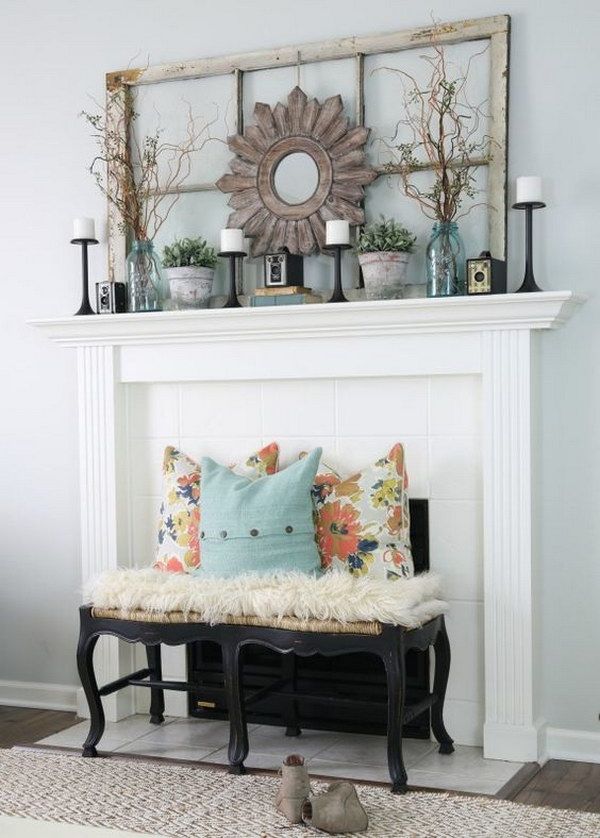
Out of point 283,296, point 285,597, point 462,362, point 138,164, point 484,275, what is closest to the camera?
point 285,597

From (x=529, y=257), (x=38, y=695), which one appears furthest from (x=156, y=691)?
(x=529, y=257)

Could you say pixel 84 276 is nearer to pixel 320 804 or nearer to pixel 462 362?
pixel 462 362

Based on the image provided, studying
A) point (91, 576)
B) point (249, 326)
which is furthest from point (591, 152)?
point (91, 576)

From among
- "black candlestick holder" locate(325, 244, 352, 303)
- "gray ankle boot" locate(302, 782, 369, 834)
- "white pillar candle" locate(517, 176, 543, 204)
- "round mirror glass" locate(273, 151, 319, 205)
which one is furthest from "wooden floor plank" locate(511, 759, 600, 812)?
"round mirror glass" locate(273, 151, 319, 205)

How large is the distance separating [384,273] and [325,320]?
0.80 ft

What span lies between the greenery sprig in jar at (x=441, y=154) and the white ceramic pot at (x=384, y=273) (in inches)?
3.9

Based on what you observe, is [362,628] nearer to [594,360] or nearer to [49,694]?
[594,360]

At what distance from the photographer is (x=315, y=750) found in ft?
12.1

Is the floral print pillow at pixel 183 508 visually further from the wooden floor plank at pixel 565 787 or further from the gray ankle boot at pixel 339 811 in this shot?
the wooden floor plank at pixel 565 787

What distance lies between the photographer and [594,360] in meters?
3.57

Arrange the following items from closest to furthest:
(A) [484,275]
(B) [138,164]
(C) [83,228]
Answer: (A) [484,275] → (C) [83,228] → (B) [138,164]

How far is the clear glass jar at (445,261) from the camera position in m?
3.62

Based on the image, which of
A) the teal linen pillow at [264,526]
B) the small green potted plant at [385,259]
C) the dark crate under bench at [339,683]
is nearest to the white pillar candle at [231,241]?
the small green potted plant at [385,259]

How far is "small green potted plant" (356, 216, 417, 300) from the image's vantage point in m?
3.68
